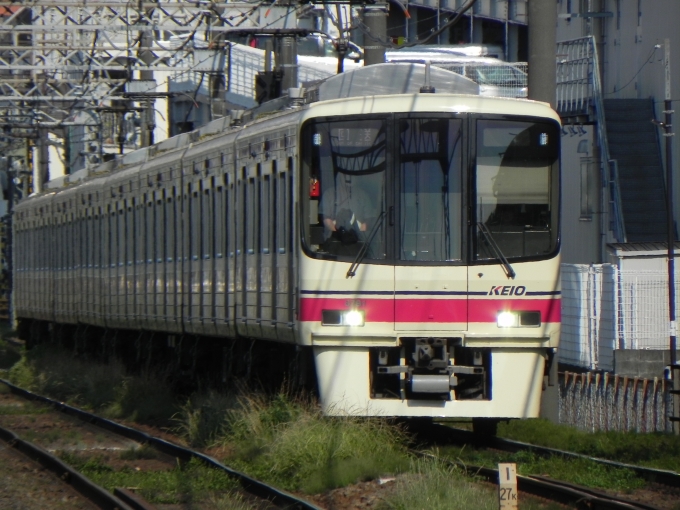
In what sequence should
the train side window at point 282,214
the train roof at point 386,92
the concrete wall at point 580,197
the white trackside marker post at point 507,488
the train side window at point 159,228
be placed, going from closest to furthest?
the white trackside marker post at point 507,488, the train roof at point 386,92, the train side window at point 282,214, the train side window at point 159,228, the concrete wall at point 580,197

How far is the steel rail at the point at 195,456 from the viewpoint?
8.94 meters

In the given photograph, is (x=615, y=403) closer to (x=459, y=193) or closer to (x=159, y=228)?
(x=459, y=193)

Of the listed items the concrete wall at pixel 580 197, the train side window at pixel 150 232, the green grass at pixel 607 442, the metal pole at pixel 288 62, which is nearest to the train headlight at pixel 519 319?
the green grass at pixel 607 442

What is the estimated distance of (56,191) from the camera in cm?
2655

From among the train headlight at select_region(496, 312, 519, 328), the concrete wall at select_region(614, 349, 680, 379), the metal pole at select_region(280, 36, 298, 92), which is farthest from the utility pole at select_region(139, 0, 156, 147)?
the train headlight at select_region(496, 312, 519, 328)

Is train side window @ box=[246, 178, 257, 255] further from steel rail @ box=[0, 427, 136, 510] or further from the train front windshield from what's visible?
steel rail @ box=[0, 427, 136, 510]

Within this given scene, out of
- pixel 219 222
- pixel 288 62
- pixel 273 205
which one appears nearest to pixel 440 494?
pixel 273 205

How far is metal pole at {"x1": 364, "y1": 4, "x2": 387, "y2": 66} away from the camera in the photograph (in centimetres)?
1602

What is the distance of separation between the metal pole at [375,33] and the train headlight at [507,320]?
216 inches

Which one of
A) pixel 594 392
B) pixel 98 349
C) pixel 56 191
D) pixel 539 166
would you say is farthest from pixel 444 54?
pixel 539 166

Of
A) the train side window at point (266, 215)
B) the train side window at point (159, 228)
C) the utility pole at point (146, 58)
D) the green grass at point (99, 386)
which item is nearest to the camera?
the train side window at point (266, 215)

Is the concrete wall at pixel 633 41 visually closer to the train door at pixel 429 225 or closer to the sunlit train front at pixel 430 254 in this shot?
the sunlit train front at pixel 430 254

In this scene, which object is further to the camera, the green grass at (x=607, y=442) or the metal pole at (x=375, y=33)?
the metal pole at (x=375, y=33)

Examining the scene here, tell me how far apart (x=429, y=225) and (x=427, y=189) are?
0.99 feet
